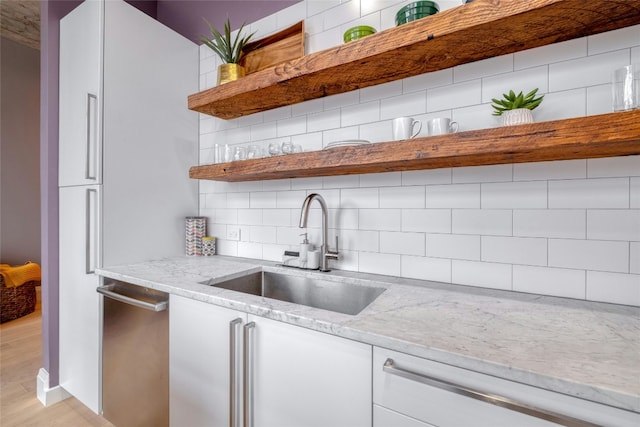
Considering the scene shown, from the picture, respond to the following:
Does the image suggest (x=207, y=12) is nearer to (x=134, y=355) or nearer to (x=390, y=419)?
(x=134, y=355)

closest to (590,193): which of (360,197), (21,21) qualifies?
(360,197)

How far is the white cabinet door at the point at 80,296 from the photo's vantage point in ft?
5.49

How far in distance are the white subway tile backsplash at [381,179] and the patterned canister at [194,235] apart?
3.92 feet

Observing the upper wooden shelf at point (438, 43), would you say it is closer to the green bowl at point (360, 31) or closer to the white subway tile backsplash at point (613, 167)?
the green bowl at point (360, 31)

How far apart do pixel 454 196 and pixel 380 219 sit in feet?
1.18

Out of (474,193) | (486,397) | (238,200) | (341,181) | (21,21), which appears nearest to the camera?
(486,397)

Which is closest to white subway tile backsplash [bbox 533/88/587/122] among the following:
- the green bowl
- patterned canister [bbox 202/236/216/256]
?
Result: the green bowl

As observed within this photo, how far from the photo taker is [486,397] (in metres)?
0.66

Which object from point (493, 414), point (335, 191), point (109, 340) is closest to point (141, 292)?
point (109, 340)

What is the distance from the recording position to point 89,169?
1686 mm

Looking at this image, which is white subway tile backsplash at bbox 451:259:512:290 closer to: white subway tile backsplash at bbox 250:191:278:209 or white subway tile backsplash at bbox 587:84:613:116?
white subway tile backsplash at bbox 587:84:613:116

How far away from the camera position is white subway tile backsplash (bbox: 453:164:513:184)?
1223 mm

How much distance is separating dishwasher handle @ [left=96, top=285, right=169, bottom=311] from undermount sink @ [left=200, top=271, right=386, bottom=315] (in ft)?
0.65

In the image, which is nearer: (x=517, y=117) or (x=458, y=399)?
(x=458, y=399)
